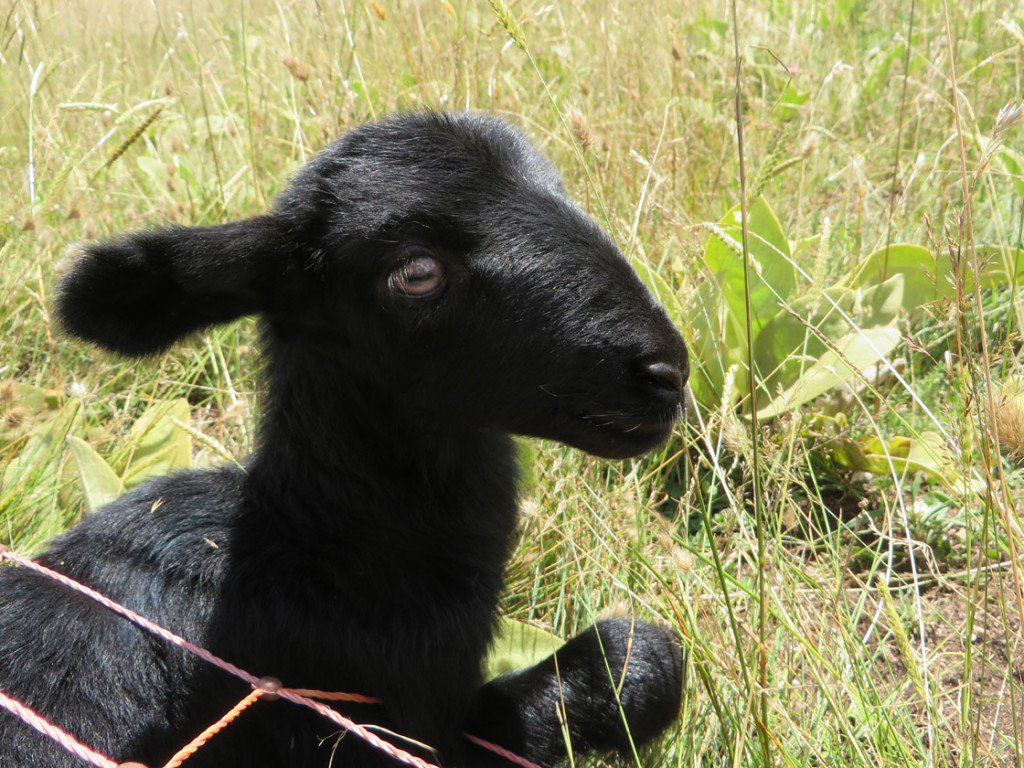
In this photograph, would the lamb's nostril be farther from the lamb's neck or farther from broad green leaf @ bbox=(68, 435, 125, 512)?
broad green leaf @ bbox=(68, 435, 125, 512)

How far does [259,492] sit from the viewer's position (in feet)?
8.14

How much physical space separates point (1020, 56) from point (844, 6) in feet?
4.55

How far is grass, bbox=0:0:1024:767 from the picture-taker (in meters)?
2.33

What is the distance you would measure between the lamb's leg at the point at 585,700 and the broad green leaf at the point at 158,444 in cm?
148

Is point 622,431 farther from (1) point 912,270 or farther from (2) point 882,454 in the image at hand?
(1) point 912,270

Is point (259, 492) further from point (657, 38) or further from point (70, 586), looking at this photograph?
point (657, 38)

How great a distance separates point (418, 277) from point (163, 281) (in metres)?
0.56

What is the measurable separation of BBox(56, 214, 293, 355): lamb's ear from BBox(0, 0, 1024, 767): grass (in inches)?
10.5

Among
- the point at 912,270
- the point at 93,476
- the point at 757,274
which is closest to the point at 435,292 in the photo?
the point at 93,476

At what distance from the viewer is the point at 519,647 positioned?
2977mm

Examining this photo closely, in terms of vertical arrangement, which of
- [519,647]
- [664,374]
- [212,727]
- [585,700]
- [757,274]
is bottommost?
[519,647]

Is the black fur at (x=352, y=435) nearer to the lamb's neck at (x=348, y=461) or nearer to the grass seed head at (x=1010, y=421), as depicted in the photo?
the lamb's neck at (x=348, y=461)

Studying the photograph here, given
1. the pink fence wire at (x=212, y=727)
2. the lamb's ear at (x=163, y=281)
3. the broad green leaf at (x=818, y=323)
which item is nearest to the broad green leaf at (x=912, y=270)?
the broad green leaf at (x=818, y=323)

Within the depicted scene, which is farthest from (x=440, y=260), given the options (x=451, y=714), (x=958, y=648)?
(x=958, y=648)
